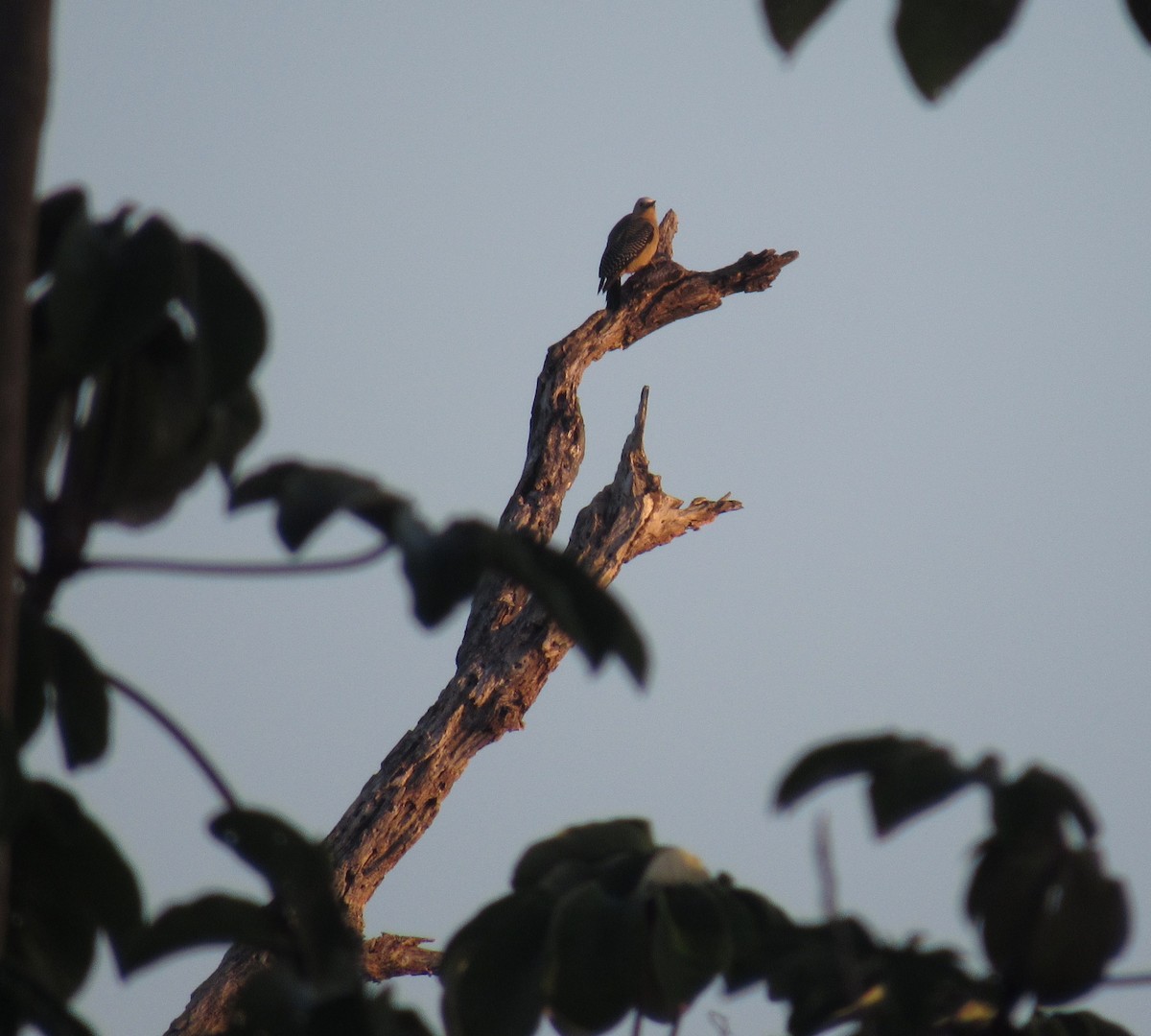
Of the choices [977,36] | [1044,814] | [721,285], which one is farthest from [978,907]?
[721,285]

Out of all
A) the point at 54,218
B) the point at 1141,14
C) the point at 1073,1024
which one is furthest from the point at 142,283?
the point at 1073,1024

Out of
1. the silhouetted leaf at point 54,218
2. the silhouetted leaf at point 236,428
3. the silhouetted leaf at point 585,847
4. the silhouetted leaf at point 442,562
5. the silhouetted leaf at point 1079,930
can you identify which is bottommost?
the silhouetted leaf at point 1079,930

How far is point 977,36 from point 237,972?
4.11 meters

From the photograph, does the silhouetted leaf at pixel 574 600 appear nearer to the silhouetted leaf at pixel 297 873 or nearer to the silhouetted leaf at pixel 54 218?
the silhouetted leaf at pixel 297 873

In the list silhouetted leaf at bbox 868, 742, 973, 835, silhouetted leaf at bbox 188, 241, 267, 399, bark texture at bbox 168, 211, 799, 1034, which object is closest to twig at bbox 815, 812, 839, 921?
silhouetted leaf at bbox 868, 742, 973, 835

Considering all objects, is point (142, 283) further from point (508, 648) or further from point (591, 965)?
point (508, 648)

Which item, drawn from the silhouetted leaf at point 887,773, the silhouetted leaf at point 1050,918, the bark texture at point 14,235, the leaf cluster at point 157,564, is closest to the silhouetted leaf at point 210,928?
the leaf cluster at point 157,564

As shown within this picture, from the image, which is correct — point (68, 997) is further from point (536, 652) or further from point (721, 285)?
point (721, 285)

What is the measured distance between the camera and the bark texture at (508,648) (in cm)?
473

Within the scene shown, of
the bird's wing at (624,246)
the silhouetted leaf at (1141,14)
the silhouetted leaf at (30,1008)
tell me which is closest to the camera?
the silhouetted leaf at (30,1008)

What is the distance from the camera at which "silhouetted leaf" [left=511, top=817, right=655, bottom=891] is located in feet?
3.76

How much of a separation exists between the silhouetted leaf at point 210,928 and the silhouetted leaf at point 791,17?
74 centimetres

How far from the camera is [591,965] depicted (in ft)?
3.24

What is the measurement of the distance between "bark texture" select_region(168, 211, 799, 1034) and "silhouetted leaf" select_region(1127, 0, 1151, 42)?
3.84 m
